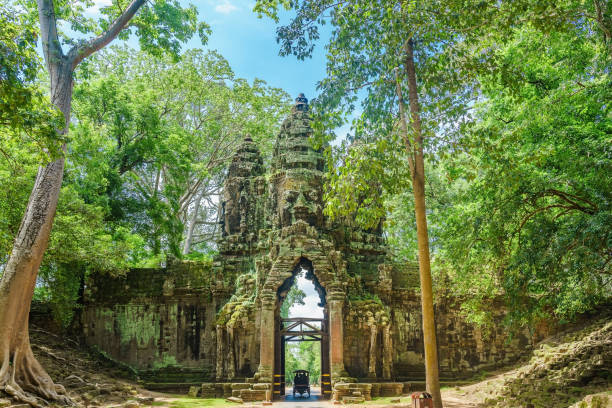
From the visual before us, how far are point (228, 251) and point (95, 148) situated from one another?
6236 mm

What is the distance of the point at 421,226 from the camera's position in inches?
384

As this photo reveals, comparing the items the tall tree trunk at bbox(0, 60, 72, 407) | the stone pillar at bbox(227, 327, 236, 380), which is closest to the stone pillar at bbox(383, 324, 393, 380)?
the stone pillar at bbox(227, 327, 236, 380)

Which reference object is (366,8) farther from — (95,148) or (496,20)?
(95,148)

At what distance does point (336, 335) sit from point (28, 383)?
28.6ft

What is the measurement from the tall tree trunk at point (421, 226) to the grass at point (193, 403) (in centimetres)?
657

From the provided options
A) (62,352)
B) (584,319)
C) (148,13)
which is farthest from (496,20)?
(62,352)

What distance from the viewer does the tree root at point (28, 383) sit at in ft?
29.7

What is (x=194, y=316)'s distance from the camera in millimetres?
17859

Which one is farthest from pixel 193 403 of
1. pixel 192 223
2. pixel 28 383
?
pixel 192 223

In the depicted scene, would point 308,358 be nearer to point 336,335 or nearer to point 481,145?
point 336,335

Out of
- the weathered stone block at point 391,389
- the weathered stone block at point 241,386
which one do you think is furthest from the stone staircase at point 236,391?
the weathered stone block at point 391,389

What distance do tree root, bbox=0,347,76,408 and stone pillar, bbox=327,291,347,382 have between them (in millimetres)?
7696

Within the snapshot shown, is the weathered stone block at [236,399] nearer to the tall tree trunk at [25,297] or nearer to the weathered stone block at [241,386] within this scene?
the weathered stone block at [241,386]

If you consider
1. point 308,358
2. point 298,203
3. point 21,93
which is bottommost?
point 308,358
